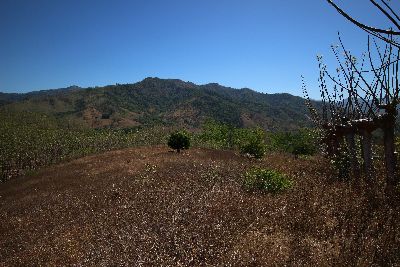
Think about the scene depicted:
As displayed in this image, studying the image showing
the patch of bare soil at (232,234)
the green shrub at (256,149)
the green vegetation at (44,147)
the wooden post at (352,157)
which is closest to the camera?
the patch of bare soil at (232,234)

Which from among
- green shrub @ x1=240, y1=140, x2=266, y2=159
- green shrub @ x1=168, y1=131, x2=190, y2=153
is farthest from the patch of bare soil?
green shrub @ x1=168, y1=131, x2=190, y2=153

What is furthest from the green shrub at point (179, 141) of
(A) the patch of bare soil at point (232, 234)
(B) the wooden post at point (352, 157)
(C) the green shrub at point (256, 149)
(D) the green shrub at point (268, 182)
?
(A) the patch of bare soil at point (232, 234)

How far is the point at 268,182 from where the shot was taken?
1120cm

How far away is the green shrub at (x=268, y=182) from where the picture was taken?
431 inches

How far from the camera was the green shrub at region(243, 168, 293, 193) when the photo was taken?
35.9 feet

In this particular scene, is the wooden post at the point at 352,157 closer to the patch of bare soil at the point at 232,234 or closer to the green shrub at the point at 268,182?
the green shrub at the point at 268,182

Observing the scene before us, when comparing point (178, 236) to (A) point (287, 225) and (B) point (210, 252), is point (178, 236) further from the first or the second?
(A) point (287, 225)

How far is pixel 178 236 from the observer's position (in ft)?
21.8

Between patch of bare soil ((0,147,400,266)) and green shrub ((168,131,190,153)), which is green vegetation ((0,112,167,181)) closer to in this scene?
green shrub ((168,131,190,153))

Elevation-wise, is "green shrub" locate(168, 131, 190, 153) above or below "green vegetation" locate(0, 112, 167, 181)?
above

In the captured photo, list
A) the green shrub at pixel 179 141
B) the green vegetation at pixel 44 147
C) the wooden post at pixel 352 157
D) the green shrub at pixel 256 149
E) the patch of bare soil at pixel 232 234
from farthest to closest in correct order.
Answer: the green vegetation at pixel 44 147, the green shrub at pixel 179 141, the green shrub at pixel 256 149, the wooden post at pixel 352 157, the patch of bare soil at pixel 232 234

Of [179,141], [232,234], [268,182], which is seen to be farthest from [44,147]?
[232,234]

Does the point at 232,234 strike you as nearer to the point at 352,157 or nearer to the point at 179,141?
the point at 352,157

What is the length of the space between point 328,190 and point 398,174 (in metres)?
2.41
